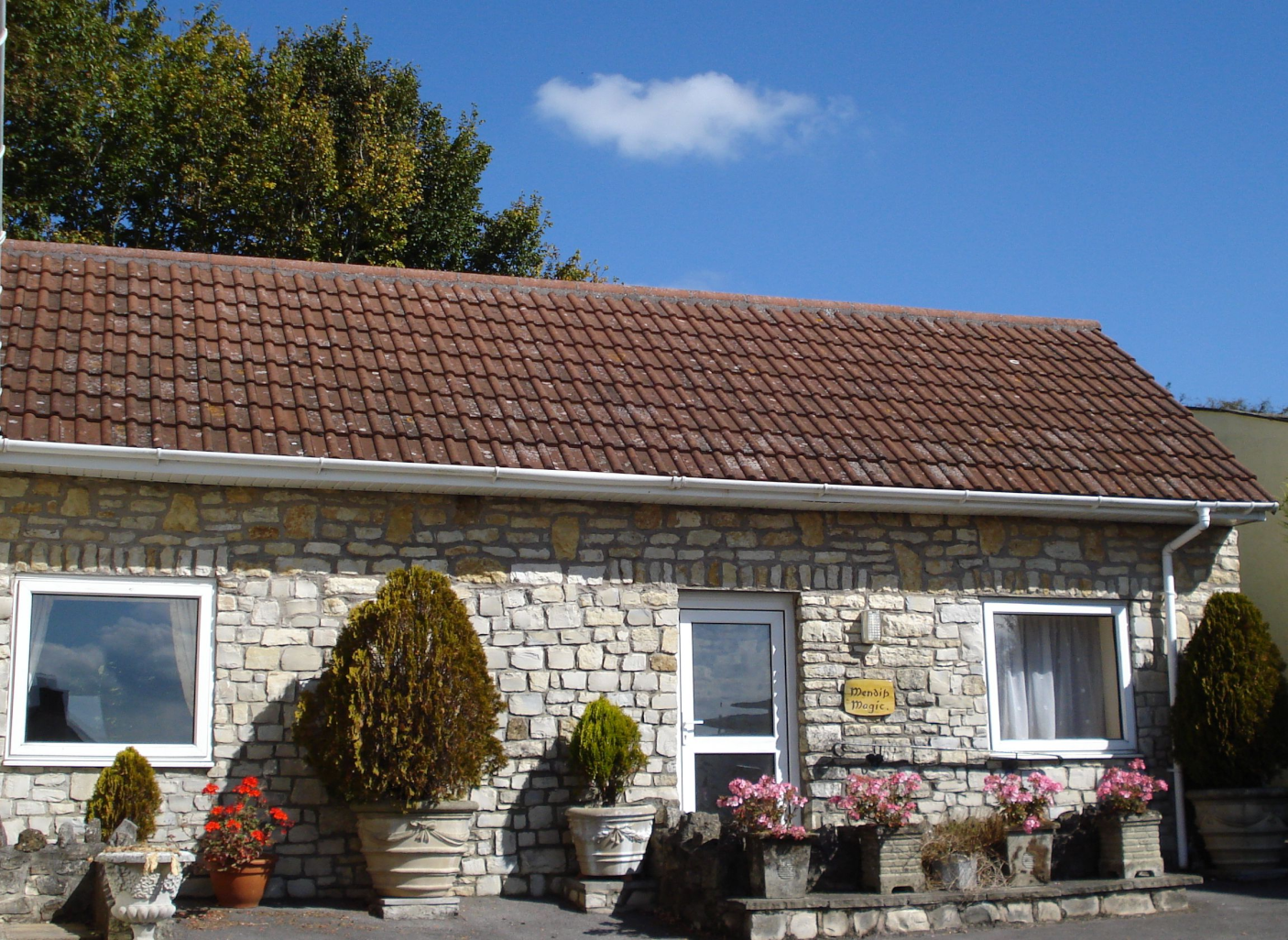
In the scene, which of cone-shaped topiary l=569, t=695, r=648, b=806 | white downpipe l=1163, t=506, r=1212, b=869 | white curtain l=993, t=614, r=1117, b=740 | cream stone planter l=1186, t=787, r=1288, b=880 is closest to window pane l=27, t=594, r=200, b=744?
cone-shaped topiary l=569, t=695, r=648, b=806

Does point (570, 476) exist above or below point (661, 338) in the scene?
below

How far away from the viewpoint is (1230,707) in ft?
34.2

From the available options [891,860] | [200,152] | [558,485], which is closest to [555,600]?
[558,485]

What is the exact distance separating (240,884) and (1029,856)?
205 inches

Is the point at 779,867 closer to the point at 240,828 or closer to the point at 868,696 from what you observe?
the point at 868,696

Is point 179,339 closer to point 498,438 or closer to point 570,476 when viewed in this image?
point 498,438

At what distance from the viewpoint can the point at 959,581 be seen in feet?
34.5

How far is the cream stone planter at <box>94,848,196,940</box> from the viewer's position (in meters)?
7.06

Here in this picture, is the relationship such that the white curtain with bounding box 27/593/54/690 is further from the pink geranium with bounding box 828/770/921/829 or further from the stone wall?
the pink geranium with bounding box 828/770/921/829

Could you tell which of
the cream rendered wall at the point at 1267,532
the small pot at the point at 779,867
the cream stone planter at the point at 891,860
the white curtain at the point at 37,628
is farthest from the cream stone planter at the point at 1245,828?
the white curtain at the point at 37,628

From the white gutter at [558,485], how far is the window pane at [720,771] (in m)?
1.92

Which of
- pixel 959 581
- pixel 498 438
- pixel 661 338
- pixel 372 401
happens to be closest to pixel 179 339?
pixel 372 401

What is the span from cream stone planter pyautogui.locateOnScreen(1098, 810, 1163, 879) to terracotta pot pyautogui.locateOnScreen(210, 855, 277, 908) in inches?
226

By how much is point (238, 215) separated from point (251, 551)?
12975 millimetres
